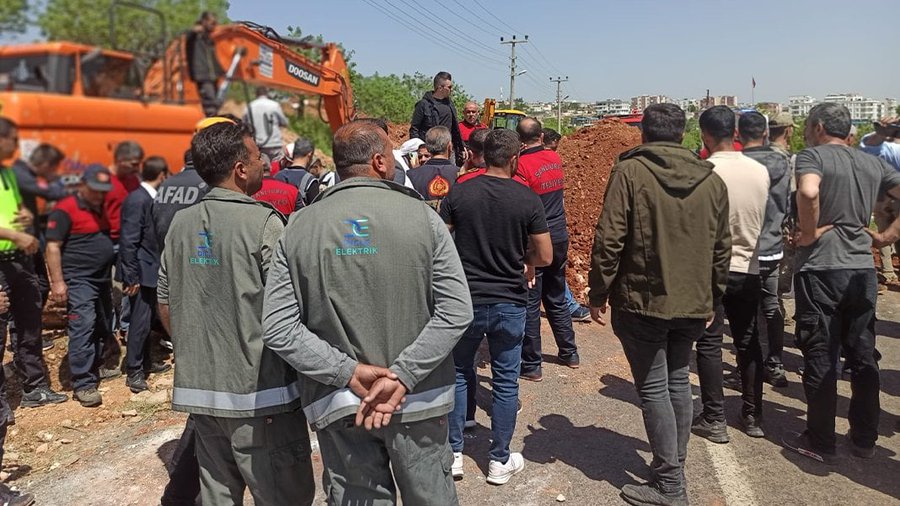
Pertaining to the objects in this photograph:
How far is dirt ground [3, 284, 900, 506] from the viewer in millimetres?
3518

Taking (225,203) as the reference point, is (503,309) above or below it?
below

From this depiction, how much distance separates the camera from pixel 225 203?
231 centimetres

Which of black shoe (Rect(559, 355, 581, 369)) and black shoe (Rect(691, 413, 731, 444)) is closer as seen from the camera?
black shoe (Rect(691, 413, 731, 444))

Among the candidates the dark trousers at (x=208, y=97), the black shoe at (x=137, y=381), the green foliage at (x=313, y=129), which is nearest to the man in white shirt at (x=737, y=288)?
the green foliage at (x=313, y=129)

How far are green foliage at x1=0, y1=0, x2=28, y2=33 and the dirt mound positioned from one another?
5664mm

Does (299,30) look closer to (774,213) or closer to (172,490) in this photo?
(172,490)

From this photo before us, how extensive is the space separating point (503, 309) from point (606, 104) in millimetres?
110236

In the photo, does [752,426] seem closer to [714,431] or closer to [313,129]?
[714,431]

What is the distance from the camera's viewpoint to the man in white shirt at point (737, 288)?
3.76 metres

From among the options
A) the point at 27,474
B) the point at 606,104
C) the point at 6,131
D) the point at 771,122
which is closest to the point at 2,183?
Result: the point at 6,131

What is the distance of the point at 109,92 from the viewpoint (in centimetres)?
114

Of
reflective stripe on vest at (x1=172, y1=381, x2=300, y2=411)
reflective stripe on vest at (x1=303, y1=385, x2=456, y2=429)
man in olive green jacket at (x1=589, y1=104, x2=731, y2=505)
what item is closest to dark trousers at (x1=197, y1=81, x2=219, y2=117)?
reflective stripe on vest at (x1=303, y1=385, x2=456, y2=429)

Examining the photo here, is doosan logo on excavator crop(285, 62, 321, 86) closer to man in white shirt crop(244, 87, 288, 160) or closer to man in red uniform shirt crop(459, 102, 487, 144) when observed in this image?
man in white shirt crop(244, 87, 288, 160)

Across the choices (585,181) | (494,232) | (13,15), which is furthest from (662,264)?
(585,181)
